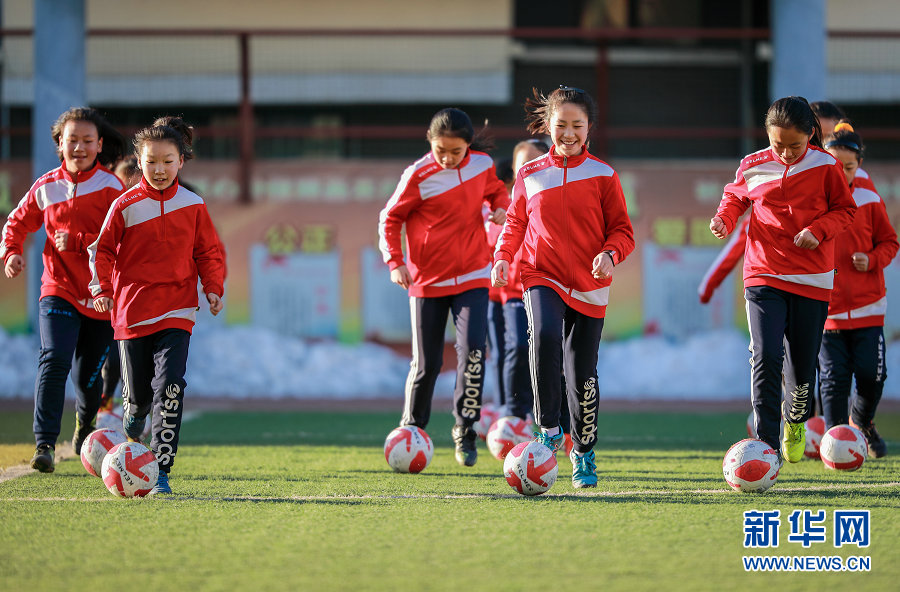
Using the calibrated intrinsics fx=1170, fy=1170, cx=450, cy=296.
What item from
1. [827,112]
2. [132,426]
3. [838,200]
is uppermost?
[827,112]

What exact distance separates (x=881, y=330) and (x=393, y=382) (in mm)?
7259

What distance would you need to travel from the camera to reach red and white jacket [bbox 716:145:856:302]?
19.8 feet

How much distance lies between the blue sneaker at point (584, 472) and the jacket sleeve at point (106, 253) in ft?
8.38

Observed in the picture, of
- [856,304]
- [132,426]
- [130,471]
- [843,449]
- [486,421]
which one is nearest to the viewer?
[130,471]

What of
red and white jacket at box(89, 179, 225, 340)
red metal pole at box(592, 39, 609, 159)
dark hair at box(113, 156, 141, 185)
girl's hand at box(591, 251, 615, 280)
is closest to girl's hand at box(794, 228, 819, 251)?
girl's hand at box(591, 251, 615, 280)

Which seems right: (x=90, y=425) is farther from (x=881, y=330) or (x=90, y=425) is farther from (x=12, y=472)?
(x=881, y=330)

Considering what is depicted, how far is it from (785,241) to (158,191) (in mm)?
3266

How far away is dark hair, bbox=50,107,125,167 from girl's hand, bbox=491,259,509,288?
2699 millimetres

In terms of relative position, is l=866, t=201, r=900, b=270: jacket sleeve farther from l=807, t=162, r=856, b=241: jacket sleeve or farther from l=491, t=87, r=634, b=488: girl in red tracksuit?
l=491, t=87, r=634, b=488: girl in red tracksuit

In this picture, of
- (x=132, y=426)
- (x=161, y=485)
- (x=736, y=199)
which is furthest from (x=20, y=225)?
(x=736, y=199)

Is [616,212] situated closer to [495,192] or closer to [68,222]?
[495,192]

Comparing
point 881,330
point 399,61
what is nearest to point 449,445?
point 881,330

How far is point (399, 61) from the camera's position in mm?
16766

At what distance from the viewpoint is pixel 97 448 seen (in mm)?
6320
